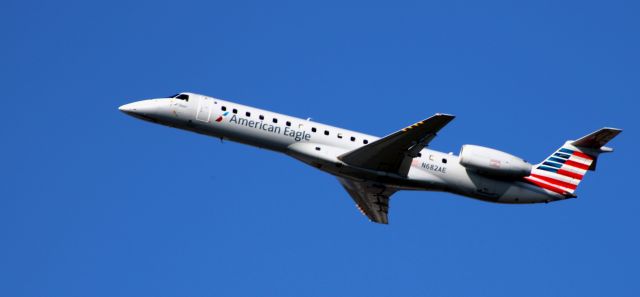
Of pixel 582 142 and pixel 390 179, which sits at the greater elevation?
pixel 582 142

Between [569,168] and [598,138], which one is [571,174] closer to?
[569,168]

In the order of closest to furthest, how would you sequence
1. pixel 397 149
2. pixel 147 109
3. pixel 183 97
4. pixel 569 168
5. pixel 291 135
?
pixel 397 149, pixel 291 135, pixel 147 109, pixel 183 97, pixel 569 168

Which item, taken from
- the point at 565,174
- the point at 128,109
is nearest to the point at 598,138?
the point at 565,174

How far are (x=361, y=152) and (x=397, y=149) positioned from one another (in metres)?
1.17

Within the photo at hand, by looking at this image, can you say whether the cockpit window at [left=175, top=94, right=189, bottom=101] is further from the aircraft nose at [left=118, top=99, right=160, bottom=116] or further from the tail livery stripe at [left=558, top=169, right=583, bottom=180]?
the tail livery stripe at [left=558, top=169, right=583, bottom=180]

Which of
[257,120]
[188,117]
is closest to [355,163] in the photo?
[257,120]

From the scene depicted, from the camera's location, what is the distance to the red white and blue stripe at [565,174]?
32.5 metres

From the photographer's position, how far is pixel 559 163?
32750 mm

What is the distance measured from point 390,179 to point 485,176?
11.1 ft

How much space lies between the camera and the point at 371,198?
3447 centimetres

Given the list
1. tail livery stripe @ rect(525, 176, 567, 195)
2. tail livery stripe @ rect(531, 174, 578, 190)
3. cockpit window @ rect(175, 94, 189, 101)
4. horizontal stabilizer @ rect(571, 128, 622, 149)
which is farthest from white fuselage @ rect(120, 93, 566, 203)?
horizontal stabilizer @ rect(571, 128, 622, 149)

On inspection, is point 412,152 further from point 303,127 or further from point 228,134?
point 228,134

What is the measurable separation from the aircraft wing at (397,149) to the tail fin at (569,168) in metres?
4.98

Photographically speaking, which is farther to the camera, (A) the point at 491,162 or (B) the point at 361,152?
(A) the point at 491,162
